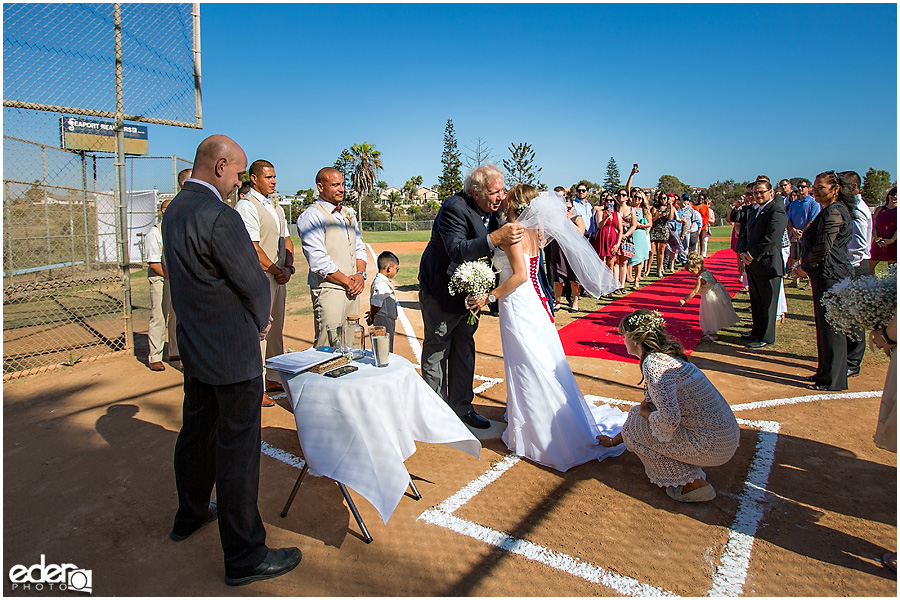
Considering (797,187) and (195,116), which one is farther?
(797,187)

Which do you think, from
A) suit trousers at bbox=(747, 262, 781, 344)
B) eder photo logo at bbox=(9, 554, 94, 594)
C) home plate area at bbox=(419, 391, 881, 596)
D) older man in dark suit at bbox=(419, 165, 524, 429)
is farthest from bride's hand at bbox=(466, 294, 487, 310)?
suit trousers at bbox=(747, 262, 781, 344)

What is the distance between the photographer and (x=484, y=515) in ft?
11.4

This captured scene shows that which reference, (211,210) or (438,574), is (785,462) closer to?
(438,574)

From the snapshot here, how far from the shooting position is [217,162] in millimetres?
2826

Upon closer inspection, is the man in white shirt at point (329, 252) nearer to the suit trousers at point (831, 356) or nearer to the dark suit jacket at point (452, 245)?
the dark suit jacket at point (452, 245)

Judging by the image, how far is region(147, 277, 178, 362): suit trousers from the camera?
681 cm

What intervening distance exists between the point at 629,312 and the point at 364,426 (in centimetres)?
791

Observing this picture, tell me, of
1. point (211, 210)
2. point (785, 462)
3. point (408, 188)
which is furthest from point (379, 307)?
point (408, 188)

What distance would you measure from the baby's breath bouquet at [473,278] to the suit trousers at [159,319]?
172 inches

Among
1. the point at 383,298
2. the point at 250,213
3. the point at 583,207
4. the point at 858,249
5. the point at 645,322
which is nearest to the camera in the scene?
the point at 645,322

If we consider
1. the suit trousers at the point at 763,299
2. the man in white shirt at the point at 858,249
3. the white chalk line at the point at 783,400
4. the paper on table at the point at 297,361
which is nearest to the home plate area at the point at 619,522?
the white chalk line at the point at 783,400

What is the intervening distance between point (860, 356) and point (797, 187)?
19.3 feet

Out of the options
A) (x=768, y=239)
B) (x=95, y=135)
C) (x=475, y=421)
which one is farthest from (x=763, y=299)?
(x=95, y=135)

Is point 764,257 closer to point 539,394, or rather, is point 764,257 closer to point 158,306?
point 539,394
